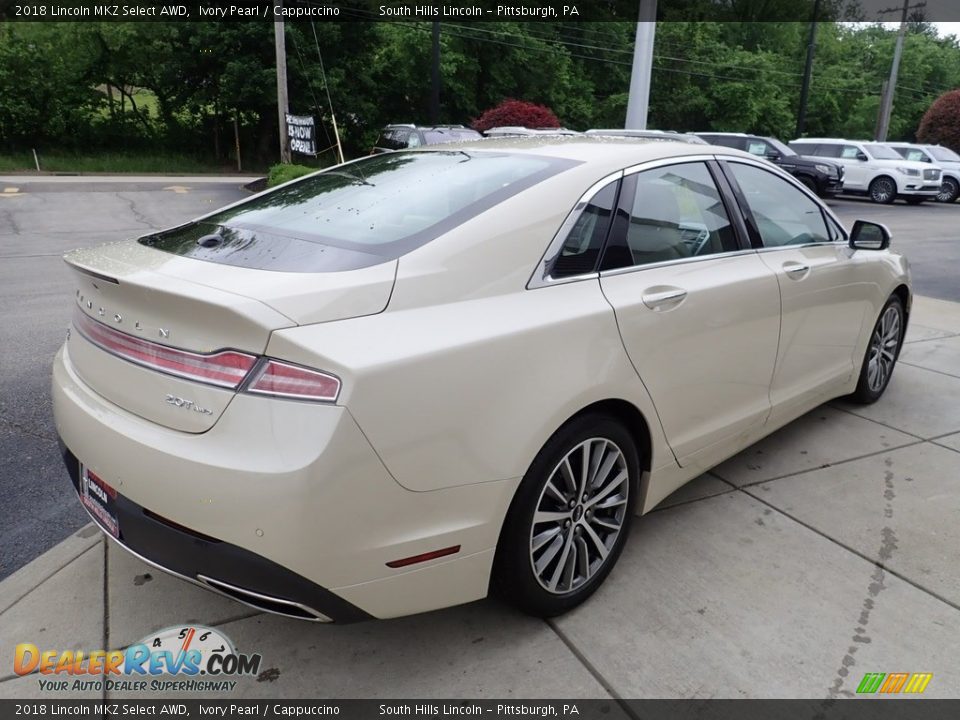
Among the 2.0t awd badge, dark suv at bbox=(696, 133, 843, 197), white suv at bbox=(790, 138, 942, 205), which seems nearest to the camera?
A: the 2.0t awd badge

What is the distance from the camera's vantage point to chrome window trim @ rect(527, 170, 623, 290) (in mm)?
2439

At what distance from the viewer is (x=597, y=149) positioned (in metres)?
3.00

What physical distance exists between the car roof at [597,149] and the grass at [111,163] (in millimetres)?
26489

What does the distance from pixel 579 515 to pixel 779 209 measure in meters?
2.09

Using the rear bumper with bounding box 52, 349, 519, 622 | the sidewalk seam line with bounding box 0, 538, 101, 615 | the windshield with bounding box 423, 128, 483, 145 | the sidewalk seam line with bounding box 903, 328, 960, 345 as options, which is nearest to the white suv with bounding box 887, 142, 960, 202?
the windshield with bounding box 423, 128, 483, 145

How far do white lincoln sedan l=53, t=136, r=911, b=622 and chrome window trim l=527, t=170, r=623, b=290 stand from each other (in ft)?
0.04

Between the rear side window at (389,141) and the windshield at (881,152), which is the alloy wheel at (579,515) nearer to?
the rear side window at (389,141)

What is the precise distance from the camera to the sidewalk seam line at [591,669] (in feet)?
7.44

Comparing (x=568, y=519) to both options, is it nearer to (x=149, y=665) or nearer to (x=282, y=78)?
(x=149, y=665)

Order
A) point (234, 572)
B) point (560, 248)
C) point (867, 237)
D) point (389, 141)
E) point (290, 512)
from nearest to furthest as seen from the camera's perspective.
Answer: point (290, 512), point (234, 572), point (560, 248), point (867, 237), point (389, 141)

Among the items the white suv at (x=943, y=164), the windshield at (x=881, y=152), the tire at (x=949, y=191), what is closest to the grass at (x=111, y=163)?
the windshield at (x=881, y=152)

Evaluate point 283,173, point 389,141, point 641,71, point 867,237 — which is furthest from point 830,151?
point 867,237

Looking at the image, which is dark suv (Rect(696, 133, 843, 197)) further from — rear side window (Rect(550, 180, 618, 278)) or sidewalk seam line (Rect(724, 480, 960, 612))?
rear side window (Rect(550, 180, 618, 278))

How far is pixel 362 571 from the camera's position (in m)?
2.02
